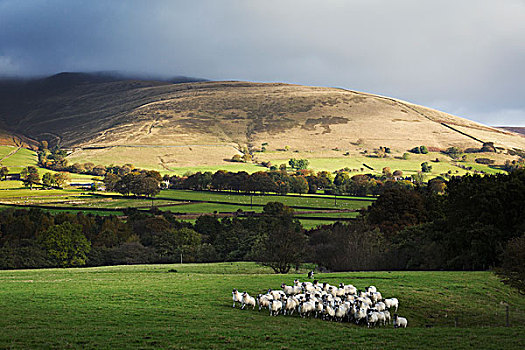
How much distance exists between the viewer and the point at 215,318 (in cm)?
2408

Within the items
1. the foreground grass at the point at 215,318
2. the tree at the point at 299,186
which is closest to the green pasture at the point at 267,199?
the tree at the point at 299,186

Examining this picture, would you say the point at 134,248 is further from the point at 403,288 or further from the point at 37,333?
the point at 37,333

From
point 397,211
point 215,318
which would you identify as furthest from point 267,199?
point 215,318

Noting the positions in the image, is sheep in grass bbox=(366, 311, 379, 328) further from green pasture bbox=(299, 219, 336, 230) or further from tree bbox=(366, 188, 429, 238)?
green pasture bbox=(299, 219, 336, 230)

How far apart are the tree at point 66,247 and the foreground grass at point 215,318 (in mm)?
48907

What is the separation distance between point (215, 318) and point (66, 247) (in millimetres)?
67302

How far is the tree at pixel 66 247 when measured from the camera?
272 ft

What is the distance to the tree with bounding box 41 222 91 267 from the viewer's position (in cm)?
8281

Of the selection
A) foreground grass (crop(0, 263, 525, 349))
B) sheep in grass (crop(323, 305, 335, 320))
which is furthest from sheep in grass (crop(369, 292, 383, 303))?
sheep in grass (crop(323, 305, 335, 320))

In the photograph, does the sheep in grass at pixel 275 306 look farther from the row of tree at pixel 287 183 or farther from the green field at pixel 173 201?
the row of tree at pixel 287 183

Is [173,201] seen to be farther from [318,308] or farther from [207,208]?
[318,308]

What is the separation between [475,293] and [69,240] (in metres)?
69.0

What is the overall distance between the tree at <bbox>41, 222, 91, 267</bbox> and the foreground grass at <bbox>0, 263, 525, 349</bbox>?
48907mm

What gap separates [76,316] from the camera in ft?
77.6
